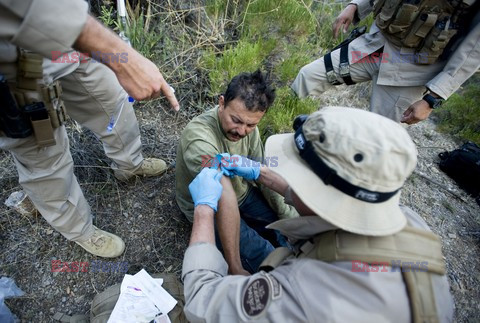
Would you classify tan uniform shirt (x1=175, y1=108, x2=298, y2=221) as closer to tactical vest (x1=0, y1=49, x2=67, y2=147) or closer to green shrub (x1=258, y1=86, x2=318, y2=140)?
green shrub (x1=258, y1=86, x2=318, y2=140)

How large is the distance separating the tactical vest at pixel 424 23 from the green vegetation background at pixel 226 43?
0.94m

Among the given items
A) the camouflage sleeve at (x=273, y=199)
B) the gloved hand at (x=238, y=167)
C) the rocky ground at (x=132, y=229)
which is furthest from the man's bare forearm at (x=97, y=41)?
the rocky ground at (x=132, y=229)

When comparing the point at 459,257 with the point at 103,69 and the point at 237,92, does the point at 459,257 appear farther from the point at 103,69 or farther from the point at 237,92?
the point at 103,69

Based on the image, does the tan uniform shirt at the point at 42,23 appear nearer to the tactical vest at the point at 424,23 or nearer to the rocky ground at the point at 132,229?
the rocky ground at the point at 132,229

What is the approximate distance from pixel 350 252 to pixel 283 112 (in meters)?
1.96

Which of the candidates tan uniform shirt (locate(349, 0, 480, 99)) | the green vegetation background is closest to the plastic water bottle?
the green vegetation background

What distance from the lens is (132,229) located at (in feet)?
6.78

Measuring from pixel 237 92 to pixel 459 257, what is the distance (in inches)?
99.5

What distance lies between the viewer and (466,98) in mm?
4145

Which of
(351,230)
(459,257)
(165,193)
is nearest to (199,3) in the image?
(165,193)

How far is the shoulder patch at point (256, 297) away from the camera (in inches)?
36.4

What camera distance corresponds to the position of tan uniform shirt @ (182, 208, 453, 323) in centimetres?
87

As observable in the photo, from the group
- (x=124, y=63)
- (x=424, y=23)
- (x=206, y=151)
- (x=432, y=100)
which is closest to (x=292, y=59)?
(x=424, y=23)

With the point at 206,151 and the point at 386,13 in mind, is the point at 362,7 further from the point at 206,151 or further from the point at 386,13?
the point at 206,151
